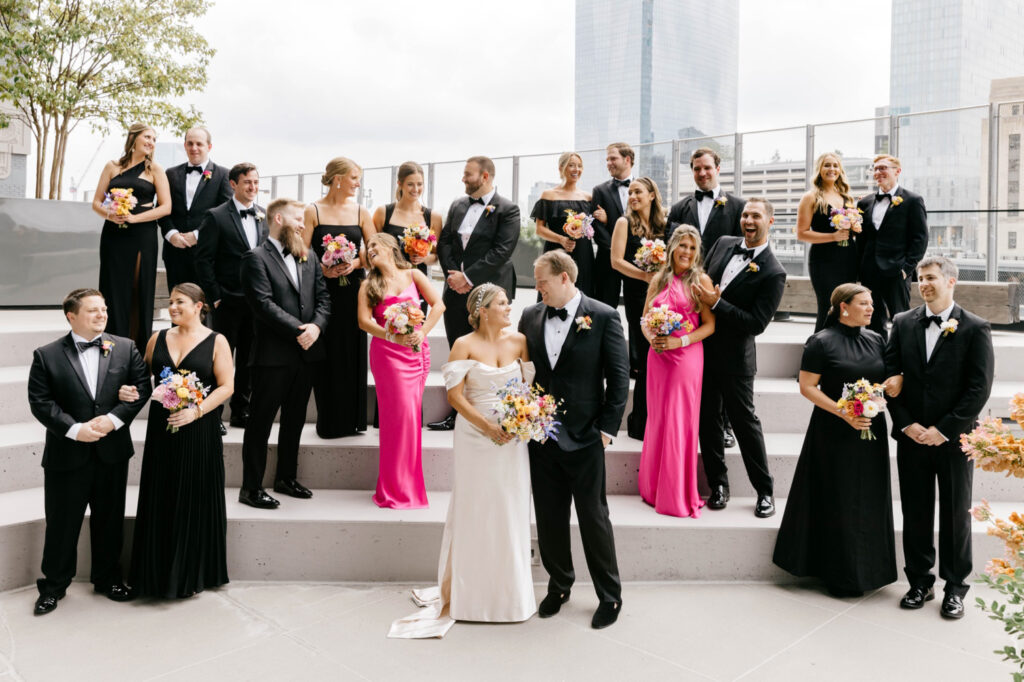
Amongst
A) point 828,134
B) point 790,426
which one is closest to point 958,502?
point 790,426

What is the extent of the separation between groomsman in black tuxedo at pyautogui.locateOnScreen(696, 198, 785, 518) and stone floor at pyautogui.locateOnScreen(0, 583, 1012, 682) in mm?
874

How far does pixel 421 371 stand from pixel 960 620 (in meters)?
3.55

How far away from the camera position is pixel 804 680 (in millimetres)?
4043

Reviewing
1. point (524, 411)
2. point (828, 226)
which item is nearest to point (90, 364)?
point (524, 411)

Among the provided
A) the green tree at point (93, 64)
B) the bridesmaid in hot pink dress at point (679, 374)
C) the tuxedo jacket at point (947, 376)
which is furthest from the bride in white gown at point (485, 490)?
the green tree at point (93, 64)

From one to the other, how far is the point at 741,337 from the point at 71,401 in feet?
13.3

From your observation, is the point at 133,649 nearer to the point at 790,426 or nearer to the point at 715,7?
the point at 790,426

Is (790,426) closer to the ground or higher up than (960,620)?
higher up

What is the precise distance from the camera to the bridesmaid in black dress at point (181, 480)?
15.9ft

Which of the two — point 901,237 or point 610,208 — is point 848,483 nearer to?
point 901,237

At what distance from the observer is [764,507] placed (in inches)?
217

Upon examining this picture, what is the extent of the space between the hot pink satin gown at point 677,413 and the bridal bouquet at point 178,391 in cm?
284

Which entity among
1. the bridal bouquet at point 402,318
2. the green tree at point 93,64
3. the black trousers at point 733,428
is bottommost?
the black trousers at point 733,428

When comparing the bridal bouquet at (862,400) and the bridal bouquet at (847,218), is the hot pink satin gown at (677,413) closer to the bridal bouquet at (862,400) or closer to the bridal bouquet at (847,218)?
the bridal bouquet at (862,400)
